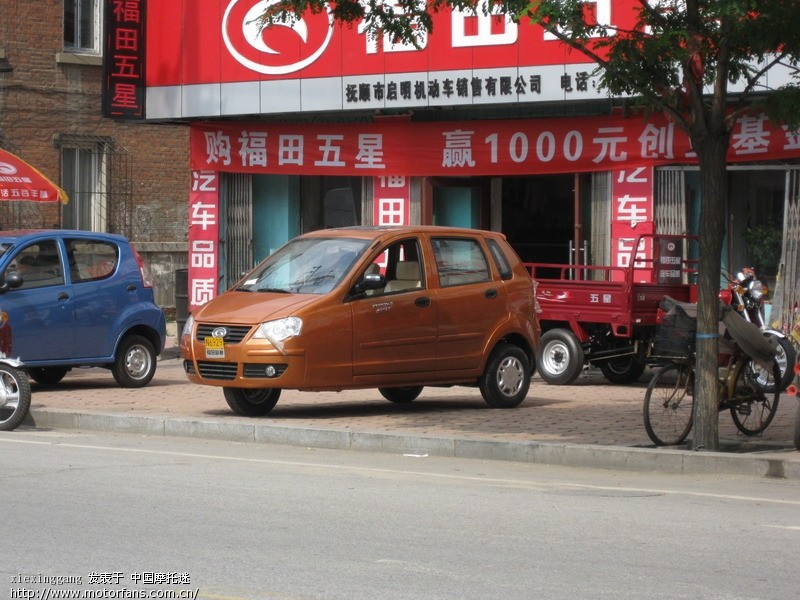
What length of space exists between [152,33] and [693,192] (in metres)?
8.94

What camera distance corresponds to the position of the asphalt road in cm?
632

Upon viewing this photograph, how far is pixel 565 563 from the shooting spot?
6832 mm

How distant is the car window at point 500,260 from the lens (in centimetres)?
1417

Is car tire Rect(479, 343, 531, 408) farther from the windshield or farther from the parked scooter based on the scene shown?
the parked scooter

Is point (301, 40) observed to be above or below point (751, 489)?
above

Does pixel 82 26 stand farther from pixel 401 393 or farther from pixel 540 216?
pixel 401 393

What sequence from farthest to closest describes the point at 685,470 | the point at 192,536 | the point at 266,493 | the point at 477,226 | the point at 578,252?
the point at 477,226 → the point at 578,252 → the point at 685,470 → the point at 266,493 → the point at 192,536

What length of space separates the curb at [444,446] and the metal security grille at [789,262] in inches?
297

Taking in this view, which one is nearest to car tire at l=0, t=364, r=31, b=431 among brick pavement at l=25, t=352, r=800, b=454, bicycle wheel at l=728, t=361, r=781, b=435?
brick pavement at l=25, t=352, r=800, b=454

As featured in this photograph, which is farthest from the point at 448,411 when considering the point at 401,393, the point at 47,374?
the point at 47,374

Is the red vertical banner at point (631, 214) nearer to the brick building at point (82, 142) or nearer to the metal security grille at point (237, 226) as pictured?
the metal security grille at point (237, 226)

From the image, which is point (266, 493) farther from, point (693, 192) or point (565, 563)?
point (693, 192)

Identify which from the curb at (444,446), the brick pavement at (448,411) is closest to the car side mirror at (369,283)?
the brick pavement at (448,411)

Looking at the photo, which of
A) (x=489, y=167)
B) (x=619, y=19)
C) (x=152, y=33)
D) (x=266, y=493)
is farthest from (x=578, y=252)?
(x=266, y=493)
